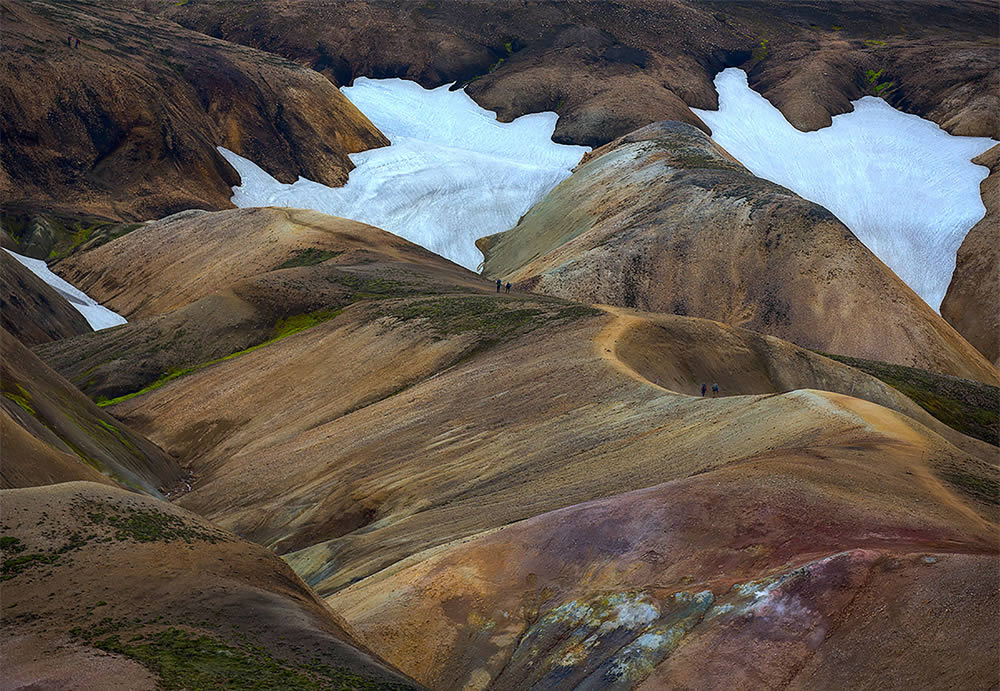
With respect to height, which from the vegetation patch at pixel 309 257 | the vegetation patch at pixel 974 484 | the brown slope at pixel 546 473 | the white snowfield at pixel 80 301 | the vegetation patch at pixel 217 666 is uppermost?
the vegetation patch at pixel 217 666

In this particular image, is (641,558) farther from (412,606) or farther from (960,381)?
(960,381)

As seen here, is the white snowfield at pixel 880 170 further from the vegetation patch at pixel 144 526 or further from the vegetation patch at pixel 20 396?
the vegetation patch at pixel 144 526

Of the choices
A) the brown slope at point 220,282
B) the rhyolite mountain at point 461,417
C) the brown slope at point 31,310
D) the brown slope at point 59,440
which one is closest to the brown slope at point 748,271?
the rhyolite mountain at point 461,417

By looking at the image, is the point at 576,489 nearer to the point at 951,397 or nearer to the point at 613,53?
the point at 951,397

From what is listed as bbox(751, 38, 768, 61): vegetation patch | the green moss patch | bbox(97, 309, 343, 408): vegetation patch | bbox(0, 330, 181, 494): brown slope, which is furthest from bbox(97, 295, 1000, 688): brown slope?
bbox(751, 38, 768, 61): vegetation patch

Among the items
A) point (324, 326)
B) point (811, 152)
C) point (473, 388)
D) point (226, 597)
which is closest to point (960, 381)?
point (473, 388)
